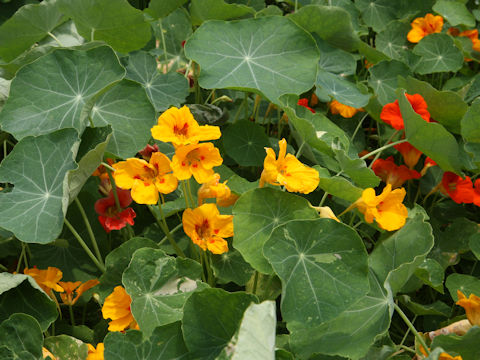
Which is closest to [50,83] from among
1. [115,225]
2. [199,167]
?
[115,225]

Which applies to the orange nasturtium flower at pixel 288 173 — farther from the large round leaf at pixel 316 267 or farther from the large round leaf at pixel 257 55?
the large round leaf at pixel 257 55

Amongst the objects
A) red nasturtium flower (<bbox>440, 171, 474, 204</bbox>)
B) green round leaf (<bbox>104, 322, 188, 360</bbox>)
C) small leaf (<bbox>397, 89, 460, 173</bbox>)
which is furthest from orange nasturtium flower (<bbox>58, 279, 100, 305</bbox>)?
red nasturtium flower (<bbox>440, 171, 474, 204</bbox>)

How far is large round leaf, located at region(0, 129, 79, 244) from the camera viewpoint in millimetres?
1289

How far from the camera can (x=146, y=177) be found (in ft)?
4.04

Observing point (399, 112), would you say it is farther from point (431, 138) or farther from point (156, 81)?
point (156, 81)

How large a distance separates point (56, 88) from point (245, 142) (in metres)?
0.60

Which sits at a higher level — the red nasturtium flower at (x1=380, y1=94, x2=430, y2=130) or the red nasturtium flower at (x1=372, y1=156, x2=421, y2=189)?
the red nasturtium flower at (x1=380, y1=94, x2=430, y2=130)

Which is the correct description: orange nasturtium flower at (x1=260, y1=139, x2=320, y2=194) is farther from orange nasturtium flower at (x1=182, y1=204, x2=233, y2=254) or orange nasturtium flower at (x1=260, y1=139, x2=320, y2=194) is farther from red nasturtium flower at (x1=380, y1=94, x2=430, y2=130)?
red nasturtium flower at (x1=380, y1=94, x2=430, y2=130)

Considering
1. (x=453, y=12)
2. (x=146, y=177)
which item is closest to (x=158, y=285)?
(x=146, y=177)

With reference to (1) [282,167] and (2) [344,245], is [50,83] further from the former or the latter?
Answer: (2) [344,245]

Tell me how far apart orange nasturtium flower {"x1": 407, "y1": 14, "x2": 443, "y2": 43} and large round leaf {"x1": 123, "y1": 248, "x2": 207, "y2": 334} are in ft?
5.42

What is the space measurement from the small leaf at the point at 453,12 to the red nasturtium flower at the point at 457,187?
104 cm

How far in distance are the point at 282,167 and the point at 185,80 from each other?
0.71 meters

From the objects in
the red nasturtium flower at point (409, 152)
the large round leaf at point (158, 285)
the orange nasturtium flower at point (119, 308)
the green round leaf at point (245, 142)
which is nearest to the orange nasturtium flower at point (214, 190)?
the large round leaf at point (158, 285)
